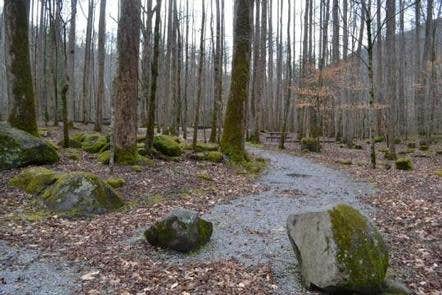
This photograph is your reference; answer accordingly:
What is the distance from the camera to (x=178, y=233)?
237 inches

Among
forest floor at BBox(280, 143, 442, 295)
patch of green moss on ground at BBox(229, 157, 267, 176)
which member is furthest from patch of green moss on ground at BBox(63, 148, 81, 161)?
forest floor at BBox(280, 143, 442, 295)

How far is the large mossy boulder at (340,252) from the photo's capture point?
4621 millimetres

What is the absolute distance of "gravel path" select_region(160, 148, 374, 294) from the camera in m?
5.76

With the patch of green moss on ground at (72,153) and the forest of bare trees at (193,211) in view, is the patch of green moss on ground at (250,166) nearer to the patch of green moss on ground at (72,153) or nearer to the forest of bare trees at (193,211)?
the forest of bare trees at (193,211)

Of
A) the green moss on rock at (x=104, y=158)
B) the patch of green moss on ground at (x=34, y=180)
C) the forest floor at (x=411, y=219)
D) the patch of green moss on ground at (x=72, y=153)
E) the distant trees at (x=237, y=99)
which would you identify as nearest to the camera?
the forest floor at (x=411, y=219)

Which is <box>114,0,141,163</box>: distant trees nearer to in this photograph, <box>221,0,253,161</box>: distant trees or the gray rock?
<box>221,0,253,161</box>: distant trees

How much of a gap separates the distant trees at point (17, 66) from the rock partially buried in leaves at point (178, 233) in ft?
23.6

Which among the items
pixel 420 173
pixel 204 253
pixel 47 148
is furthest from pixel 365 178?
pixel 47 148

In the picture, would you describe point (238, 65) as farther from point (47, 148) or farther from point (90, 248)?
point (90, 248)

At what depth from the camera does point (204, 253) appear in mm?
6031

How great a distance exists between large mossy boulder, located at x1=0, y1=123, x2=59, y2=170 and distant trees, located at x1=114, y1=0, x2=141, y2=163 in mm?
→ 1831

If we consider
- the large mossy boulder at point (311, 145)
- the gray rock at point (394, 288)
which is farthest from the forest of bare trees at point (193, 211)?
the large mossy boulder at point (311, 145)

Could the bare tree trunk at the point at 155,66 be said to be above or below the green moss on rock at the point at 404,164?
above

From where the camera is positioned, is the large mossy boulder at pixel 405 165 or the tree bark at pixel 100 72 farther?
the tree bark at pixel 100 72
